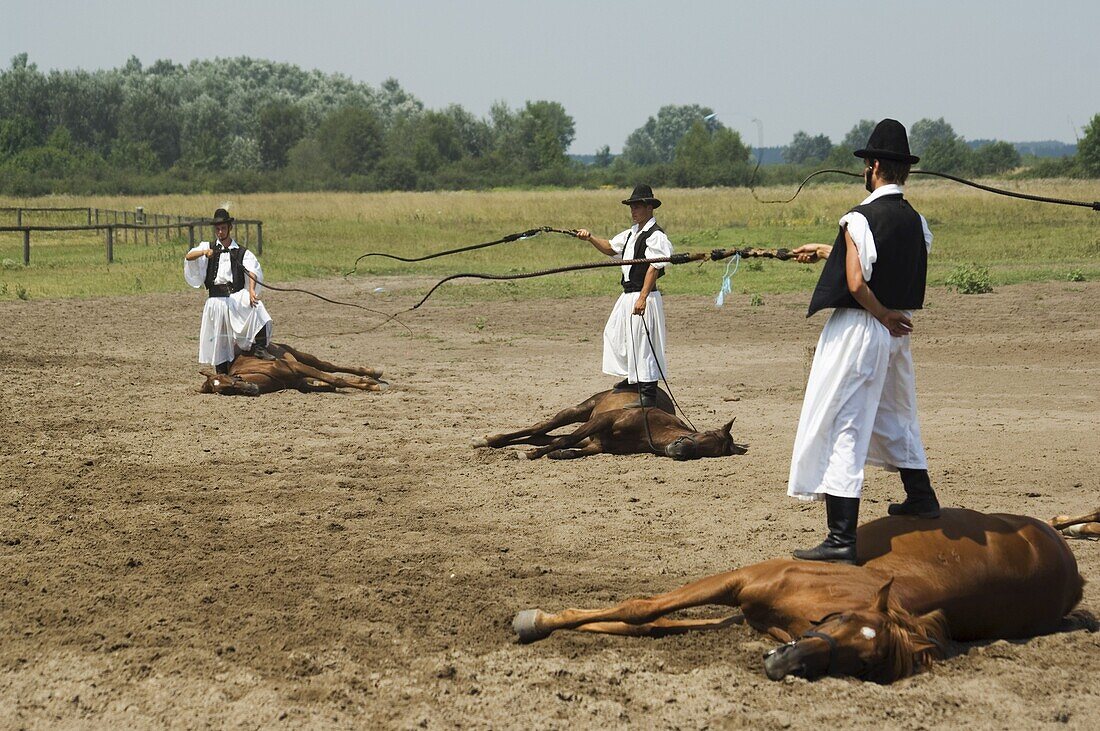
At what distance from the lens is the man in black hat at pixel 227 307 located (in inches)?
484

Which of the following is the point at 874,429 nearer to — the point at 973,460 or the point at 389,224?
the point at 973,460

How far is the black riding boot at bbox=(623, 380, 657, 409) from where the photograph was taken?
30.3ft

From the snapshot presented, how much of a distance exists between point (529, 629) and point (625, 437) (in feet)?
13.5

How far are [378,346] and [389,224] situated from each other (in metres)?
22.1

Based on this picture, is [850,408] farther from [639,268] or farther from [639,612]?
[639,268]

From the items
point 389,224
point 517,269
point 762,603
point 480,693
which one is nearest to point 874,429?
point 762,603

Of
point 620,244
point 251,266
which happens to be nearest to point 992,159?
point 251,266

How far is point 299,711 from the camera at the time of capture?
4.36 m

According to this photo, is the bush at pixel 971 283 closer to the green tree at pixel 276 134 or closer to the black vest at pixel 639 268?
the black vest at pixel 639 268

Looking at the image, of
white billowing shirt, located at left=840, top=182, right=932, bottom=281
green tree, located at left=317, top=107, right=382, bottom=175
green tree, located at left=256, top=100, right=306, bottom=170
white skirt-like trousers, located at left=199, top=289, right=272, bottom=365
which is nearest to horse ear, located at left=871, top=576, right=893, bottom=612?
white billowing shirt, located at left=840, top=182, right=932, bottom=281

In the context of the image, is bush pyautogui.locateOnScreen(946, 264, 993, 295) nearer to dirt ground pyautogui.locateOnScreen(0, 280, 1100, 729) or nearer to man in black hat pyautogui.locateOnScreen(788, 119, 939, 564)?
dirt ground pyautogui.locateOnScreen(0, 280, 1100, 729)

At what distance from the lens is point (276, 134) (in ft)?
Answer: 307

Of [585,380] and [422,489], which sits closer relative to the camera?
[422,489]

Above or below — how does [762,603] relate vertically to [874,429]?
below
